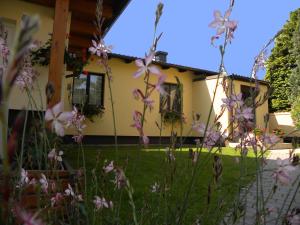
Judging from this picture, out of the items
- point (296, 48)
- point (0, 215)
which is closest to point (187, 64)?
point (296, 48)

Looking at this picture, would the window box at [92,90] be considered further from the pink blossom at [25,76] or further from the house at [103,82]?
the pink blossom at [25,76]

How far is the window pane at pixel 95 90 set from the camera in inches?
516

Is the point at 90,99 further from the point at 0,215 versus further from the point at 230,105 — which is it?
the point at 0,215

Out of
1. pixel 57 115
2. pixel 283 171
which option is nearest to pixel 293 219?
pixel 283 171

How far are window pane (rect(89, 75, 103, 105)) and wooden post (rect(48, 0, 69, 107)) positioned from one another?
841cm

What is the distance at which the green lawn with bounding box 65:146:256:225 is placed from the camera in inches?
56.6

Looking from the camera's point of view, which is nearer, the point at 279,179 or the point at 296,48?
the point at 279,179

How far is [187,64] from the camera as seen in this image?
1566 centimetres

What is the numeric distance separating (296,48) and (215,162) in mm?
19103

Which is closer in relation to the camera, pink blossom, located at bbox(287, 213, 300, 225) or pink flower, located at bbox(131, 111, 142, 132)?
pink flower, located at bbox(131, 111, 142, 132)

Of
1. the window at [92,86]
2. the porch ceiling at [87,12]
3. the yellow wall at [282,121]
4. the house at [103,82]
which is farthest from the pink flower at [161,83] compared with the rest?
the yellow wall at [282,121]

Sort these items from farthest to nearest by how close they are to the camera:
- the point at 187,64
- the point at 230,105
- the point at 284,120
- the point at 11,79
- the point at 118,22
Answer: the point at 284,120 → the point at 187,64 → the point at 118,22 → the point at 230,105 → the point at 11,79

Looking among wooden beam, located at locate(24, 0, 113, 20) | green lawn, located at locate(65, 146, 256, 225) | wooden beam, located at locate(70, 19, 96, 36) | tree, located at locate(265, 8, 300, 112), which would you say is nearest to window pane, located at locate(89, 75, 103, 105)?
wooden beam, located at locate(70, 19, 96, 36)

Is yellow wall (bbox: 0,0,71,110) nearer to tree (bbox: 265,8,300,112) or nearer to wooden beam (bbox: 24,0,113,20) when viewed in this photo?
wooden beam (bbox: 24,0,113,20)
